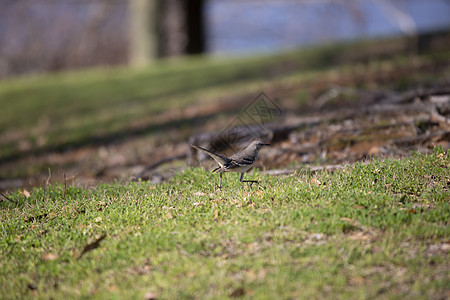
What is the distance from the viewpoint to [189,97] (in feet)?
48.1

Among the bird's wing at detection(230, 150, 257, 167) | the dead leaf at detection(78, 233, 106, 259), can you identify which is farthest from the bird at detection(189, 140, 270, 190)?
the dead leaf at detection(78, 233, 106, 259)

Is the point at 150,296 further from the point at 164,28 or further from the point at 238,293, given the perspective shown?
the point at 164,28

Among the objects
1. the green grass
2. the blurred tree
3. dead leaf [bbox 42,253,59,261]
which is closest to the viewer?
the green grass

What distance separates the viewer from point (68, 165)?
10.5 m

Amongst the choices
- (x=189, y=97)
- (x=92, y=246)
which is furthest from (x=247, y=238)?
(x=189, y=97)

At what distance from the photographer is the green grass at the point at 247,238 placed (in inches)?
150

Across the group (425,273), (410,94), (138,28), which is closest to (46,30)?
(138,28)

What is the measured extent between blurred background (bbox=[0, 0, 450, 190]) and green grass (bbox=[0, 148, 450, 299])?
3.42 feet

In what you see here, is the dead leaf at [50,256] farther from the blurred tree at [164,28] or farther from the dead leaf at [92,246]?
the blurred tree at [164,28]

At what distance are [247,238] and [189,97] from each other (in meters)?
10.6

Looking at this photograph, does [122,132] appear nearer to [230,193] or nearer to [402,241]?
[230,193]

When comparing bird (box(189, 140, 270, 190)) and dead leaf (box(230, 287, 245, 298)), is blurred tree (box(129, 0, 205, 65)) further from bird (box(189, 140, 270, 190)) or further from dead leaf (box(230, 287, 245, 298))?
dead leaf (box(230, 287, 245, 298))

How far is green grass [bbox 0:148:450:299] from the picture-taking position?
12.5ft

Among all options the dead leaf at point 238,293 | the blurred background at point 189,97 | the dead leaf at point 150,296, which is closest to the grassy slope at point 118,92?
the blurred background at point 189,97
